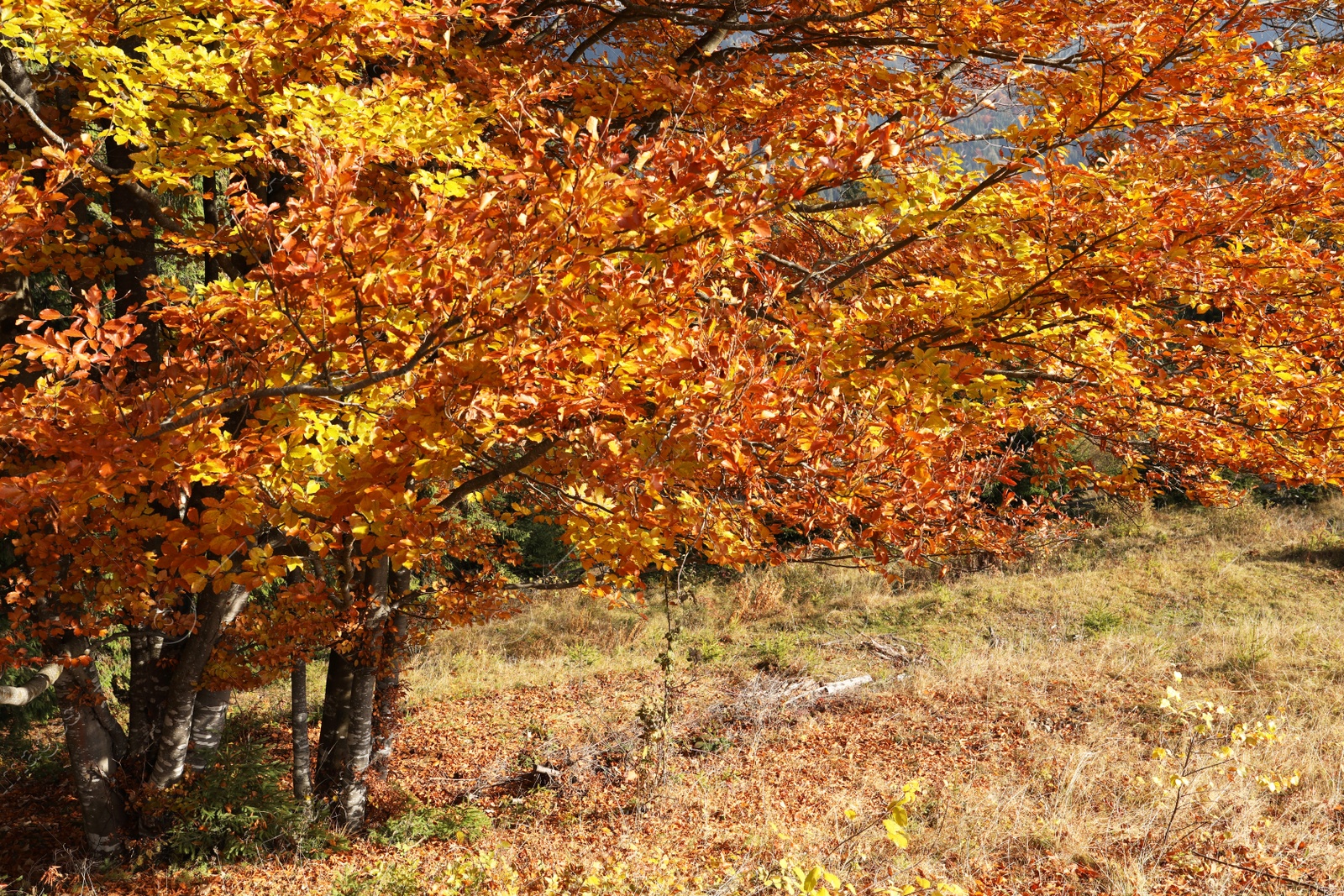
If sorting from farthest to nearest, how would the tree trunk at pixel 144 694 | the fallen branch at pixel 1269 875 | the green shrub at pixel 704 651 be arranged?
the green shrub at pixel 704 651 < the tree trunk at pixel 144 694 < the fallen branch at pixel 1269 875

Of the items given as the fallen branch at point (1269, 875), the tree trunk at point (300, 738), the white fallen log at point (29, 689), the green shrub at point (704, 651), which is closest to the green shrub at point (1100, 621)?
the green shrub at point (704, 651)

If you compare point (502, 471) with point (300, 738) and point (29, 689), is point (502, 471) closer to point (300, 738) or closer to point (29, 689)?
point (29, 689)

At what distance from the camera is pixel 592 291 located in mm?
2514

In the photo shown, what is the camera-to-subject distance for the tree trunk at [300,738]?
620 centimetres

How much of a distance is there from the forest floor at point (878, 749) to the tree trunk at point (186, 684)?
0.66 metres

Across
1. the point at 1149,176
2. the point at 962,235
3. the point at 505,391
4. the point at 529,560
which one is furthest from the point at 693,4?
the point at 529,560

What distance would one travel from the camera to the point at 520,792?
23.0ft

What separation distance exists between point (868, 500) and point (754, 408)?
85 cm

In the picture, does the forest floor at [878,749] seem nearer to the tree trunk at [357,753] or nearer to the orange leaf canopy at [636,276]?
the tree trunk at [357,753]

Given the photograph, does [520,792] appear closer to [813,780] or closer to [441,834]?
[441,834]

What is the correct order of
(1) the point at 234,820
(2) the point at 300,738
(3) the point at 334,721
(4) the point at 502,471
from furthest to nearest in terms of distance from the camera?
1. (3) the point at 334,721
2. (2) the point at 300,738
3. (1) the point at 234,820
4. (4) the point at 502,471

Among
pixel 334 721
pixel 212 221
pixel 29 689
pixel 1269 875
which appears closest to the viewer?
pixel 1269 875

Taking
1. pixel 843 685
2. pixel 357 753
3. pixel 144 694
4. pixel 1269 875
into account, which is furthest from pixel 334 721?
pixel 1269 875

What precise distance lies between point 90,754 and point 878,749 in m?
6.17
